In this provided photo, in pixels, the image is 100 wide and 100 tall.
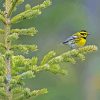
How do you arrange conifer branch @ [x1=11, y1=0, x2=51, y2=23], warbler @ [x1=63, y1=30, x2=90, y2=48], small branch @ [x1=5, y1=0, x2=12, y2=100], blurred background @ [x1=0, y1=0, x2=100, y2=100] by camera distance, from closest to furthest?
small branch @ [x1=5, y1=0, x2=12, y2=100] → conifer branch @ [x1=11, y1=0, x2=51, y2=23] → warbler @ [x1=63, y1=30, x2=90, y2=48] → blurred background @ [x1=0, y1=0, x2=100, y2=100]

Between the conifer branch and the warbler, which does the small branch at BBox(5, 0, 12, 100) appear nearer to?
the conifer branch

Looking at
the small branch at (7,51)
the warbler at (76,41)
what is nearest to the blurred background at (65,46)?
the warbler at (76,41)

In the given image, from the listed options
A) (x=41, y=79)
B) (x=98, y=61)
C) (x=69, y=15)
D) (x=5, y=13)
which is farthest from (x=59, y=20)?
(x=5, y=13)

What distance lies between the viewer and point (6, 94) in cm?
532

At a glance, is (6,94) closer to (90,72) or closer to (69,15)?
(90,72)

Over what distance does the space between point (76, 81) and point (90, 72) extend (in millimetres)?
1000

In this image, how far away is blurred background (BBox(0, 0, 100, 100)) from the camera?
16.6 metres

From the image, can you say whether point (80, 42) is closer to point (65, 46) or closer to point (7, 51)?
point (7, 51)

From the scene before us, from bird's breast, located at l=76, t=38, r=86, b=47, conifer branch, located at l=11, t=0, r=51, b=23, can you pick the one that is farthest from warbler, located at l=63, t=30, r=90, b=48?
conifer branch, located at l=11, t=0, r=51, b=23

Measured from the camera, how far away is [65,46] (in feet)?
A: 50.0

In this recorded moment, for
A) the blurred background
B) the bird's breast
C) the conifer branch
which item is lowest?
the conifer branch

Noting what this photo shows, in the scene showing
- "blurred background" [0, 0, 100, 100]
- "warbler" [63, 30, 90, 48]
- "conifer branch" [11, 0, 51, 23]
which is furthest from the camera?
"blurred background" [0, 0, 100, 100]

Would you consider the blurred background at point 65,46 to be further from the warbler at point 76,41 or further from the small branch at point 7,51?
the small branch at point 7,51

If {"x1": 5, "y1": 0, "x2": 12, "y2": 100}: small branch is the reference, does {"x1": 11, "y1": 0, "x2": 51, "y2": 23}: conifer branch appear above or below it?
above
